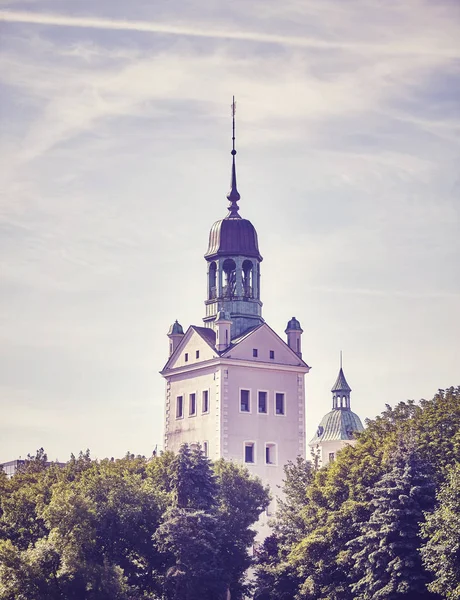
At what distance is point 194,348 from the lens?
8800 centimetres

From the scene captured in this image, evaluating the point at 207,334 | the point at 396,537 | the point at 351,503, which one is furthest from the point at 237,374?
the point at 396,537

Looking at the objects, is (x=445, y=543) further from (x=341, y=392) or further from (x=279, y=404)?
(x=341, y=392)

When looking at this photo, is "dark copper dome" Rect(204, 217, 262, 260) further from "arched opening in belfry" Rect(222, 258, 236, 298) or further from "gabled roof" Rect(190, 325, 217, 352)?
"gabled roof" Rect(190, 325, 217, 352)

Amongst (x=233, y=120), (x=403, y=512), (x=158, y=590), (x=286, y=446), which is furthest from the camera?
(x=233, y=120)

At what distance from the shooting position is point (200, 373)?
87.2 meters

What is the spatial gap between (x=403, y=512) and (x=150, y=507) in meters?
14.5

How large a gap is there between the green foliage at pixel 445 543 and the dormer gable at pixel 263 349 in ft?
91.6

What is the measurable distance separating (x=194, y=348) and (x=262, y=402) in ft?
19.1

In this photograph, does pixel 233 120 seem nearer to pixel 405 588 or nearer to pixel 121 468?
pixel 121 468

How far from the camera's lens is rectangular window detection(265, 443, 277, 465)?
280 ft

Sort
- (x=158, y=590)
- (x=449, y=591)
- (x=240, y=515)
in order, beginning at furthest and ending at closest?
(x=240, y=515)
(x=158, y=590)
(x=449, y=591)

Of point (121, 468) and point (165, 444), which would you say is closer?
point (121, 468)

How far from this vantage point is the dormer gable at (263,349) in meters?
85.9

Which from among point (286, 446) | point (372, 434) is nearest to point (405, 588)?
point (372, 434)
